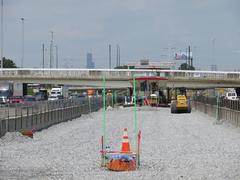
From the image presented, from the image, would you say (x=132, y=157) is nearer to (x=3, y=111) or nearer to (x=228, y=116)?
(x=3, y=111)

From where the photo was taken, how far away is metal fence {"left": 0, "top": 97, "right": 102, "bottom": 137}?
94.5ft

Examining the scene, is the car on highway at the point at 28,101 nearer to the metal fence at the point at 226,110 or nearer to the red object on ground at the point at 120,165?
the metal fence at the point at 226,110

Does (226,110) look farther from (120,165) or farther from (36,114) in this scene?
(120,165)

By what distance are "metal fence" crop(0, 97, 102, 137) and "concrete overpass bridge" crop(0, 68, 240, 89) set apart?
182ft

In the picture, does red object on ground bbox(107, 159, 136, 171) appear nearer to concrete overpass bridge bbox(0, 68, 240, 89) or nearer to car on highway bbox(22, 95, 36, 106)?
car on highway bbox(22, 95, 36, 106)

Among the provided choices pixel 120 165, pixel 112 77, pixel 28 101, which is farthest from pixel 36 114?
pixel 112 77

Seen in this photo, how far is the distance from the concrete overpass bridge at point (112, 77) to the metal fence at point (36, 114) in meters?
55.3

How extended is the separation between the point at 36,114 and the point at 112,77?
248 ft

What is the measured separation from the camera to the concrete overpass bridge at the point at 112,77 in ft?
358

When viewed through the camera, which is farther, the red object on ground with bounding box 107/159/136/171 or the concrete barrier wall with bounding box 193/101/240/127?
the concrete barrier wall with bounding box 193/101/240/127

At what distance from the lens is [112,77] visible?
10988 cm

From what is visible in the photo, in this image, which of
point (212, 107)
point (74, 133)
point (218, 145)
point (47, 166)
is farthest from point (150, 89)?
point (47, 166)

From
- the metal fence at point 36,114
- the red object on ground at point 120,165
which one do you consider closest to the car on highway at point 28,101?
the metal fence at point 36,114

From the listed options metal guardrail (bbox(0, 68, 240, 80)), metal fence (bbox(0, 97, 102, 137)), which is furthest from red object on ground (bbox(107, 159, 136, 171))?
metal guardrail (bbox(0, 68, 240, 80))
